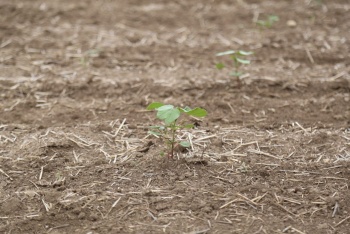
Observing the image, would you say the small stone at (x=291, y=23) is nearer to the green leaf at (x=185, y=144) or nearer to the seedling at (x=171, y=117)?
the seedling at (x=171, y=117)

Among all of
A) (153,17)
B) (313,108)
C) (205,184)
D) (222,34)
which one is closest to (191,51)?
(222,34)

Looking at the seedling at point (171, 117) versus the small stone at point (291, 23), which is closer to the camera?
the seedling at point (171, 117)

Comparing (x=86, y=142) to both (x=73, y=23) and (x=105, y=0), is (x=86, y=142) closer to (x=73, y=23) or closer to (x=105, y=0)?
(x=73, y=23)

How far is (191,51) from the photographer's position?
4457 mm

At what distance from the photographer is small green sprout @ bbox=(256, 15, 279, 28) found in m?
4.79

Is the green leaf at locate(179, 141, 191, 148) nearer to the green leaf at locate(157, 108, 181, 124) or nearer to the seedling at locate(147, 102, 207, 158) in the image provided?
the seedling at locate(147, 102, 207, 158)

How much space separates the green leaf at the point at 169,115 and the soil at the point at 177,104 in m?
0.36

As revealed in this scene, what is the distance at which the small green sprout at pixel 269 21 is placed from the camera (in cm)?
479

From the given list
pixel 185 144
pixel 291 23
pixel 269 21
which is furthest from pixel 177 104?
pixel 291 23

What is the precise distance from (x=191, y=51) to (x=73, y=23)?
4.56ft

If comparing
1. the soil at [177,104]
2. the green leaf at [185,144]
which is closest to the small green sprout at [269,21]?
the soil at [177,104]

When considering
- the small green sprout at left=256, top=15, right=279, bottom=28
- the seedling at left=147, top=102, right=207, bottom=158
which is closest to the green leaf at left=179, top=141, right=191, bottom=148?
the seedling at left=147, top=102, right=207, bottom=158

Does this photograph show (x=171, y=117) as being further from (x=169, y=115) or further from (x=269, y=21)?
(x=269, y=21)

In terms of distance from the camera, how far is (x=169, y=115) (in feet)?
8.77
